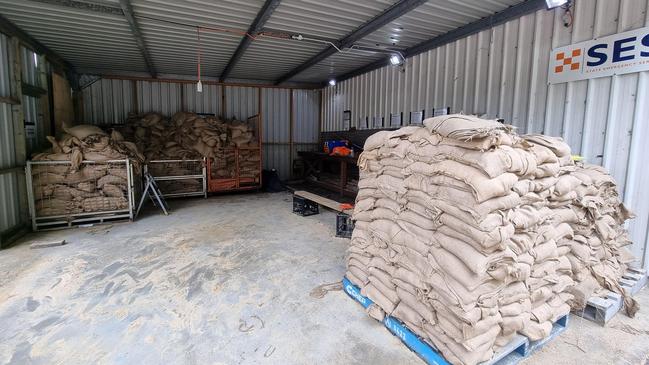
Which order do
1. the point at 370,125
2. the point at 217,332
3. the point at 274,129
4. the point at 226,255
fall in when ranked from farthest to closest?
1. the point at 274,129
2. the point at 370,125
3. the point at 226,255
4. the point at 217,332

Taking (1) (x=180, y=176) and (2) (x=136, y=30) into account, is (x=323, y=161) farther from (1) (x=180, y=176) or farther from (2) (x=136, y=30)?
(2) (x=136, y=30)

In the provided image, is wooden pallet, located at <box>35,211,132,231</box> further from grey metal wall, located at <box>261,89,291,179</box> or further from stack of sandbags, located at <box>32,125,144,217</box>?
grey metal wall, located at <box>261,89,291,179</box>

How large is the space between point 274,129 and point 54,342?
28.4 feet

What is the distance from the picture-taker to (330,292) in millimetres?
3260

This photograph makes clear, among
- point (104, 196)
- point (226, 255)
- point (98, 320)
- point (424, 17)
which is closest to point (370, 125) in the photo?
point (424, 17)

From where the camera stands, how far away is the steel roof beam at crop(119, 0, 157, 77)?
4.36 metres

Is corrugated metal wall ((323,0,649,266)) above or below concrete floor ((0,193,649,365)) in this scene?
above

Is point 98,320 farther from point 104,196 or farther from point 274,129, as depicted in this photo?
point 274,129

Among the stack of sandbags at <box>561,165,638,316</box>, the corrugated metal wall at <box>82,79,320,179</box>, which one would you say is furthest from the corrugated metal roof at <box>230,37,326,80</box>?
the stack of sandbags at <box>561,165,638,316</box>

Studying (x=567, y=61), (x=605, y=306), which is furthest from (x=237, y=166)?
(x=605, y=306)

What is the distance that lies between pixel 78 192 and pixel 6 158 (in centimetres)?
108

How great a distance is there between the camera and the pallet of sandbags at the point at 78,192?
17.5ft

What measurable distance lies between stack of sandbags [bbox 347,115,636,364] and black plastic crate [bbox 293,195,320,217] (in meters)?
3.76

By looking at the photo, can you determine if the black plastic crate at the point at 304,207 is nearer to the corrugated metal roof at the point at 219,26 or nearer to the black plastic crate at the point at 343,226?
the black plastic crate at the point at 343,226
